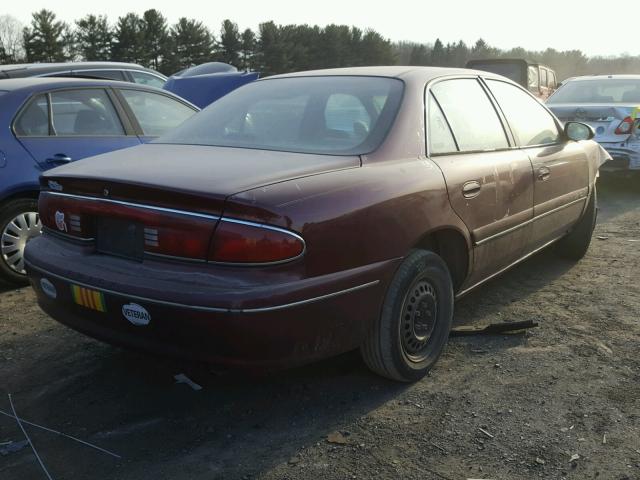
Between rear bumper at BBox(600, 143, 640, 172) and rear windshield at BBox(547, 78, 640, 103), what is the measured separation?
3.70 ft

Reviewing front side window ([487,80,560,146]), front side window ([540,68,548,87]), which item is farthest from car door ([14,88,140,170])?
front side window ([540,68,548,87])

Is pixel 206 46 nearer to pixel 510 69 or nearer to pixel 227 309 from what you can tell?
pixel 510 69

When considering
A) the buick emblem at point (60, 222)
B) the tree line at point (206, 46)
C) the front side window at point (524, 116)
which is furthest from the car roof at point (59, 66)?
the tree line at point (206, 46)

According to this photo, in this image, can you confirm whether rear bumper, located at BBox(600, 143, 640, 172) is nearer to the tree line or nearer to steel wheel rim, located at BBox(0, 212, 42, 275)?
steel wheel rim, located at BBox(0, 212, 42, 275)

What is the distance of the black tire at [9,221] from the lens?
454 cm

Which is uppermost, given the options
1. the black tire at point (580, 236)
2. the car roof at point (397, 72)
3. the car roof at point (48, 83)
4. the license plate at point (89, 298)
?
the car roof at point (48, 83)

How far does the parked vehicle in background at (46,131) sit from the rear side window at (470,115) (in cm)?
272

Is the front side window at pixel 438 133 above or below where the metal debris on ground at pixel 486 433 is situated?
above

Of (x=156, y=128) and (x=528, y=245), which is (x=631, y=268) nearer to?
(x=528, y=245)

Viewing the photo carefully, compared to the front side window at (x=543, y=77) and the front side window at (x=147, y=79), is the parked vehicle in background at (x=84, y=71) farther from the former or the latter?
the front side window at (x=543, y=77)

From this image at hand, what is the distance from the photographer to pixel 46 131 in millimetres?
4781

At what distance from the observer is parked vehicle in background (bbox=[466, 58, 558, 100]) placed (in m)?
15.7

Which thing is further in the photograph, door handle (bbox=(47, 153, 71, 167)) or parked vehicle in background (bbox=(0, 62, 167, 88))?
parked vehicle in background (bbox=(0, 62, 167, 88))

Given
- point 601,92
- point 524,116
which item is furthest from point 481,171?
point 601,92
